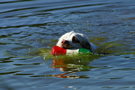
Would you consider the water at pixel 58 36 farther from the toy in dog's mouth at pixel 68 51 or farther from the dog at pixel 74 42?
the dog at pixel 74 42

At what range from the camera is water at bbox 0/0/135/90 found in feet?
18.5

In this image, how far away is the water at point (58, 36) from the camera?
18.5ft

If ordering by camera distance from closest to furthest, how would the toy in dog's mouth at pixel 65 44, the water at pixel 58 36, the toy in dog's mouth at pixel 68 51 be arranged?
1. the water at pixel 58 36
2. the toy in dog's mouth at pixel 68 51
3. the toy in dog's mouth at pixel 65 44

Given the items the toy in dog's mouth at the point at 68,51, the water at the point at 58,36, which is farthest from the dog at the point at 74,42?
the water at the point at 58,36

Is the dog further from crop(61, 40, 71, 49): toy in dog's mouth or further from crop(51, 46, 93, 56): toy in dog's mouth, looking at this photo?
crop(51, 46, 93, 56): toy in dog's mouth

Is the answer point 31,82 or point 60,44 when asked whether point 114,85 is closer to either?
point 31,82

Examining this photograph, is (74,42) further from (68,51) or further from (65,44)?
(68,51)

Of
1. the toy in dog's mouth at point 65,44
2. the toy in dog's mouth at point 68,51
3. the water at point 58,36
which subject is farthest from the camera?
the toy in dog's mouth at point 65,44

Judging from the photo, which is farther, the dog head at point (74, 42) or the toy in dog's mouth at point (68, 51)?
the dog head at point (74, 42)

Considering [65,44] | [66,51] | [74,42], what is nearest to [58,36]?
[74,42]

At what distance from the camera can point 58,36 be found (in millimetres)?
10883

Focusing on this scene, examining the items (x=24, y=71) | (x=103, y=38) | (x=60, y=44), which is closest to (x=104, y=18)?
(x=103, y=38)

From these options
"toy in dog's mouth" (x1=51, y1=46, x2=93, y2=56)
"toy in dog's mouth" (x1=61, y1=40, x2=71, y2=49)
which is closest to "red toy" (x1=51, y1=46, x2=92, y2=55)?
"toy in dog's mouth" (x1=51, y1=46, x2=93, y2=56)

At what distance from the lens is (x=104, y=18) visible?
13.2 meters
